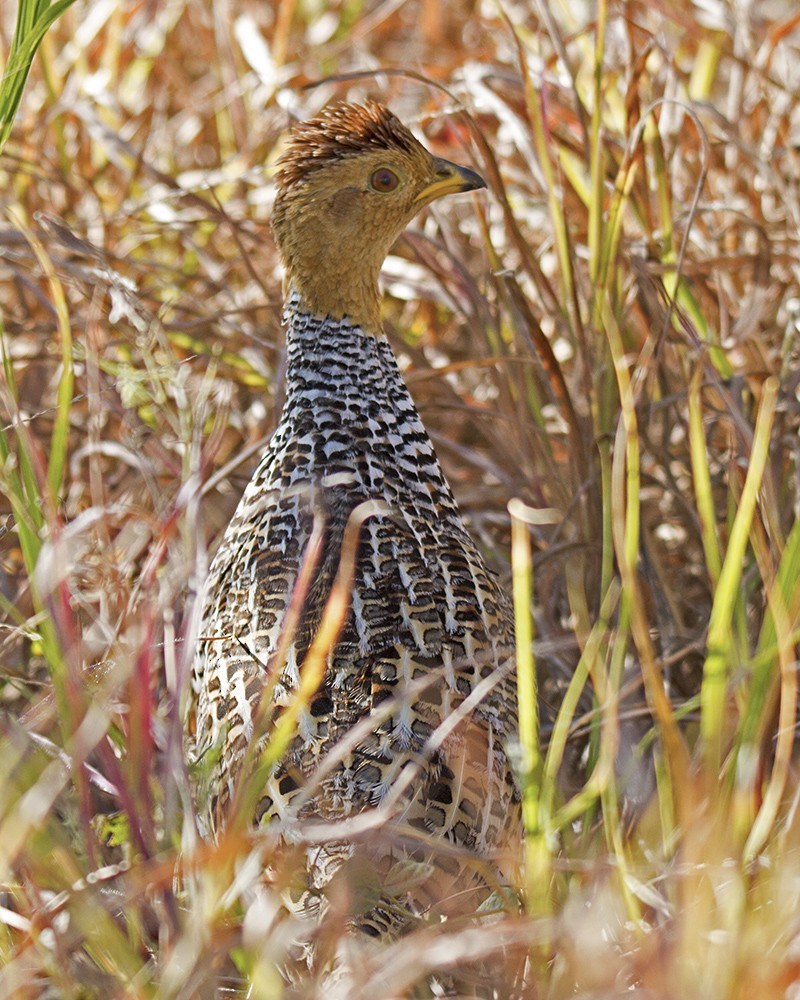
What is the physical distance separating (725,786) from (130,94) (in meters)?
3.74

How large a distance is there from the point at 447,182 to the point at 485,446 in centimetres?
123

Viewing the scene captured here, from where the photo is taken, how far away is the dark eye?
8.56 feet

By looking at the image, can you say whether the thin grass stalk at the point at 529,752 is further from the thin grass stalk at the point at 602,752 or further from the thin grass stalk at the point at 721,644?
the thin grass stalk at the point at 721,644

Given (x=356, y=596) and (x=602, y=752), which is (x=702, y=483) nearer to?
(x=602, y=752)

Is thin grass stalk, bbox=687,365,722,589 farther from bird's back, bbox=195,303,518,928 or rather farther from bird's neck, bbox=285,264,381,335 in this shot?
bird's neck, bbox=285,264,381,335

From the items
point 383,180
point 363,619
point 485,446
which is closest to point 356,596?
point 363,619

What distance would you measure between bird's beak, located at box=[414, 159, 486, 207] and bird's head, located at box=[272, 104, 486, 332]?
3.4 inches

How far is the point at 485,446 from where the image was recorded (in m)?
3.84

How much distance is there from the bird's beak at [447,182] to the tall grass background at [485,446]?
24 centimetres

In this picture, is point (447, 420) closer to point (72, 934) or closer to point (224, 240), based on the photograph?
point (224, 240)

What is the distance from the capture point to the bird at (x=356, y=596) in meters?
1.93

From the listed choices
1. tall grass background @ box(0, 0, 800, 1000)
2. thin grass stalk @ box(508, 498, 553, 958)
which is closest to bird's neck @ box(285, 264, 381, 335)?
tall grass background @ box(0, 0, 800, 1000)

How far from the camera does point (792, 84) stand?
3.77m

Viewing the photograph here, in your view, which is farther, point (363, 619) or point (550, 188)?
point (550, 188)
